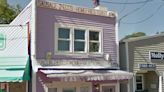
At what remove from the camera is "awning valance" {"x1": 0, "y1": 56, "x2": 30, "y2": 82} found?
15023mm

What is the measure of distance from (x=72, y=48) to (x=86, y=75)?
2129mm

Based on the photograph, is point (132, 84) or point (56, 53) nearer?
point (56, 53)

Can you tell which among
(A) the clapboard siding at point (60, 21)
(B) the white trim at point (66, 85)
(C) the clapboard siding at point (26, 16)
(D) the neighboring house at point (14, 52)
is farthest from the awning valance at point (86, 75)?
(C) the clapboard siding at point (26, 16)

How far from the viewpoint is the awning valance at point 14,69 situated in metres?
15.0

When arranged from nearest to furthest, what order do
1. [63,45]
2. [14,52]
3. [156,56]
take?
[14,52] → [63,45] → [156,56]

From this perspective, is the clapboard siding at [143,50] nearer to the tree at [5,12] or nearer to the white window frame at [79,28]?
the white window frame at [79,28]

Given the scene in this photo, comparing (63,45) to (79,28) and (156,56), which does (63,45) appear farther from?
(156,56)

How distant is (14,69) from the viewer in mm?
15672

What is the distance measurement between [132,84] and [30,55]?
789cm

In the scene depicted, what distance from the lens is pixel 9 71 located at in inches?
613

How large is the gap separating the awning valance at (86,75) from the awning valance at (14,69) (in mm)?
897

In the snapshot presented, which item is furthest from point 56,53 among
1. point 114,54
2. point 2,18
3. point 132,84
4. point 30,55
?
point 2,18

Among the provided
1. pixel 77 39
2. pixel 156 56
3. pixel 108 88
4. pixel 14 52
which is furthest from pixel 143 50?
pixel 14 52

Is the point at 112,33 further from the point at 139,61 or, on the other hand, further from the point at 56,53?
the point at 56,53
